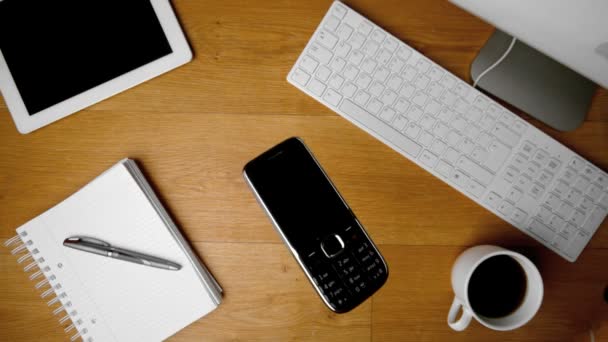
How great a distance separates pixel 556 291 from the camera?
23.8 inches

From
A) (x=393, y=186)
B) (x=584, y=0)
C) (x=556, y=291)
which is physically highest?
(x=584, y=0)

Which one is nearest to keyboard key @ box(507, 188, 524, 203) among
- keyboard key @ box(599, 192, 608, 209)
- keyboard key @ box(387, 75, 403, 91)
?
keyboard key @ box(599, 192, 608, 209)

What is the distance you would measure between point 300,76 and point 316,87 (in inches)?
1.1

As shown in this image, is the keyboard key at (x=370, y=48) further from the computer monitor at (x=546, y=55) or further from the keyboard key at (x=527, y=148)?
the keyboard key at (x=527, y=148)

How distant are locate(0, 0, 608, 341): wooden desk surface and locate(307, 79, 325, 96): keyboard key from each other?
20mm

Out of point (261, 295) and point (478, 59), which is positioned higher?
point (478, 59)

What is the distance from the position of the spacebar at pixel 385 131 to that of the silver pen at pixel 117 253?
320mm

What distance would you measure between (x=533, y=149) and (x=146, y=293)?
56 centimetres

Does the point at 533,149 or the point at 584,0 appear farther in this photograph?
the point at 533,149

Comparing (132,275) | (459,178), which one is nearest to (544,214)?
(459,178)

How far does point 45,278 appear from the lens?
59 cm

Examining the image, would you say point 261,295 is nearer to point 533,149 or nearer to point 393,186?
point 393,186

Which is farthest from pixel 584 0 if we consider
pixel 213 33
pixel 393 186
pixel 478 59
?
pixel 213 33

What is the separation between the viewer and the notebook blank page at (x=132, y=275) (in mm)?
576
